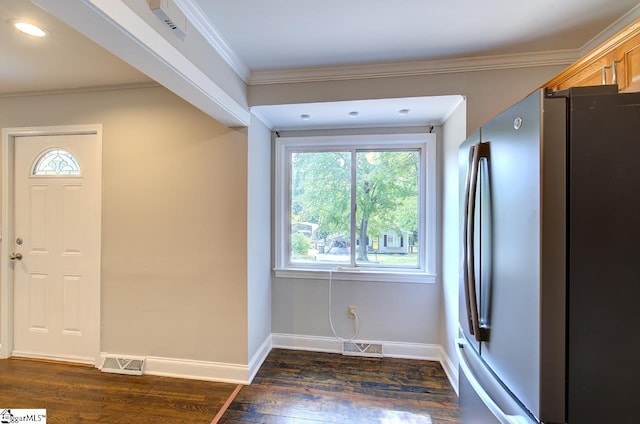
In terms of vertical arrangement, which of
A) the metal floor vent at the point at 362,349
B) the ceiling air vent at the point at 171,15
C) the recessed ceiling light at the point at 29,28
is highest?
the recessed ceiling light at the point at 29,28

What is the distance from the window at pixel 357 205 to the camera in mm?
2852

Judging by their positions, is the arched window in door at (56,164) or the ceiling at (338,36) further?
the arched window in door at (56,164)

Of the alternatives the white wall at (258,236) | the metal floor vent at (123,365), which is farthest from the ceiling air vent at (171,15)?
the metal floor vent at (123,365)

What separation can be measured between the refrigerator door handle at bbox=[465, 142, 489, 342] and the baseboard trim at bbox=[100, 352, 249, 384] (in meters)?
1.91

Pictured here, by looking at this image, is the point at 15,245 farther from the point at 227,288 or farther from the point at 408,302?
the point at 408,302

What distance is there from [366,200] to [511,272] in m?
2.02

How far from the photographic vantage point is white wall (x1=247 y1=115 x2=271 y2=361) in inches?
94.5

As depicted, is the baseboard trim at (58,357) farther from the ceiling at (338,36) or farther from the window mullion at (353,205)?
the window mullion at (353,205)

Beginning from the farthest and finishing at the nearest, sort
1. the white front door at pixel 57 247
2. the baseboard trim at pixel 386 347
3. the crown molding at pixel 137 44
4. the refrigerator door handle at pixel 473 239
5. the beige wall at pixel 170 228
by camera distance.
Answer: the baseboard trim at pixel 386 347 < the white front door at pixel 57 247 < the beige wall at pixel 170 228 < the refrigerator door handle at pixel 473 239 < the crown molding at pixel 137 44

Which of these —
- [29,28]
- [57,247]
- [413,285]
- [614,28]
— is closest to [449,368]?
[413,285]

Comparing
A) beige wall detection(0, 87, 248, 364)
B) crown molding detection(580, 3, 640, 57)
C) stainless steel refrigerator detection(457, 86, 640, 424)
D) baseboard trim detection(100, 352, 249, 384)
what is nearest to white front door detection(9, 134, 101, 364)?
beige wall detection(0, 87, 248, 364)

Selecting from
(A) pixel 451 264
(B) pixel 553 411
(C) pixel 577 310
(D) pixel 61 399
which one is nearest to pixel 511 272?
(C) pixel 577 310

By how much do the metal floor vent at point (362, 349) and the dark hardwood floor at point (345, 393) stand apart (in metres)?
0.07

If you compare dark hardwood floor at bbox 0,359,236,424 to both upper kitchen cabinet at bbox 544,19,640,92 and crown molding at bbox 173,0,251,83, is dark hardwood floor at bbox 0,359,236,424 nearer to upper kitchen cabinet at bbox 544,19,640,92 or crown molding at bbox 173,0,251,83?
crown molding at bbox 173,0,251,83
